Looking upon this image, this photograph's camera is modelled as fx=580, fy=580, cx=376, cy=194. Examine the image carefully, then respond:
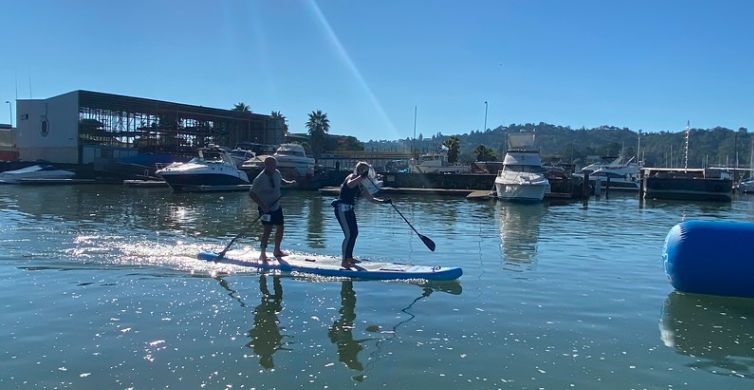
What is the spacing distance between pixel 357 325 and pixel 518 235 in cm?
1223

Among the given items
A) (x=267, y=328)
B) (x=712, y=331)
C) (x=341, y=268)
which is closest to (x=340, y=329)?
(x=267, y=328)

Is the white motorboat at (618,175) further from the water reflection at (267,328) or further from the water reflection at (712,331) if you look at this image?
the water reflection at (267,328)

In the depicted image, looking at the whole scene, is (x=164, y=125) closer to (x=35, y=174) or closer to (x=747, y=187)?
(x=35, y=174)

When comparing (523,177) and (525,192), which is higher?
(523,177)

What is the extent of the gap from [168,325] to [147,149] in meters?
69.4

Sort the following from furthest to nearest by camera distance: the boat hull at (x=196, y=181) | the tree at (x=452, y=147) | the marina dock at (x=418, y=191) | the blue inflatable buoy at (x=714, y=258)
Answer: the tree at (x=452, y=147)
the marina dock at (x=418, y=191)
the boat hull at (x=196, y=181)
the blue inflatable buoy at (x=714, y=258)

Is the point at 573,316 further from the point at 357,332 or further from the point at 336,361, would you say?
the point at 336,361

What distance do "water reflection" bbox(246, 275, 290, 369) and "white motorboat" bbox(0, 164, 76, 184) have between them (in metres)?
55.2

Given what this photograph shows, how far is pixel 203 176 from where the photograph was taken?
4619 cm

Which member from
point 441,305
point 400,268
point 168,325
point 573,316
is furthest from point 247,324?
point 573,316

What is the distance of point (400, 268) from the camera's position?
10531mm

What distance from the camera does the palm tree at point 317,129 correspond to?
98.5m

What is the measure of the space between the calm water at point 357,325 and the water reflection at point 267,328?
27 millimetres

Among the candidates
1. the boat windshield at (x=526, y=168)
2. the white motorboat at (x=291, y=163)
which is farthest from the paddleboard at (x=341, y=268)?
the white motorboat at (x=291, y=163)
